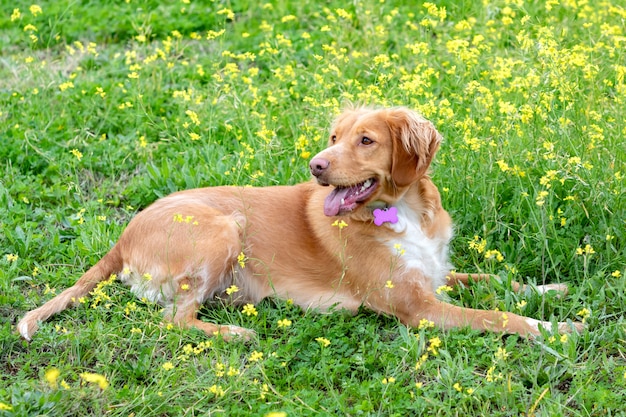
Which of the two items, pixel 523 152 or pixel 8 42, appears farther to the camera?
pixel 8 42

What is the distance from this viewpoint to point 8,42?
8164mm

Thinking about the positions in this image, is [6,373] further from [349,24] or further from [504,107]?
[349,24]

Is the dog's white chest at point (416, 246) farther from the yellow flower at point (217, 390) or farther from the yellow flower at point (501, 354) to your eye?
the yellow flower at point (217, 390)

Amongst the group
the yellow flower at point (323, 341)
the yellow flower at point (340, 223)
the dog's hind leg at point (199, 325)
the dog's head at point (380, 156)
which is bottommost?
the dog's hind leg at point (199, 325)

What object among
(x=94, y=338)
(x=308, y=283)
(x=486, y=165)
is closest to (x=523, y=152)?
(x=486, y=165)

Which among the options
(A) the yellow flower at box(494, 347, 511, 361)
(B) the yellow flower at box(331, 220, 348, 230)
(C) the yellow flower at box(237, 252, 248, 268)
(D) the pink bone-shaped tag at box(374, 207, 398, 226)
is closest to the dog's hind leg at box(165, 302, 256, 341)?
(C) the yellow flower at box(237, 252, 248, 268)

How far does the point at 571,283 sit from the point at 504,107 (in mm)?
1011

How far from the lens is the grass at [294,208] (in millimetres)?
3848

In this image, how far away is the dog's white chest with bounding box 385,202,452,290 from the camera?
462 cm

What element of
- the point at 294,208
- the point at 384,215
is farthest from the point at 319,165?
the point at 294,208

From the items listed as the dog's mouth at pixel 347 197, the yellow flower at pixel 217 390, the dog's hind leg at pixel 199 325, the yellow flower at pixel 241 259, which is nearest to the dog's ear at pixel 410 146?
the dog's mouth at pixel 347 197

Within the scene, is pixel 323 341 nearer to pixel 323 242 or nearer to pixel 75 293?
pixel 323 242

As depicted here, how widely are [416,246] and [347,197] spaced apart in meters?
0.47

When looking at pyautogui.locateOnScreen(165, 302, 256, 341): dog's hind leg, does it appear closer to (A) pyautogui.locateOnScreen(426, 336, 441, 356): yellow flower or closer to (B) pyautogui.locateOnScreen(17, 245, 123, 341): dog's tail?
(B) pyautogui.locateOnScreen(17, 245, 123, 341): dog's tail
